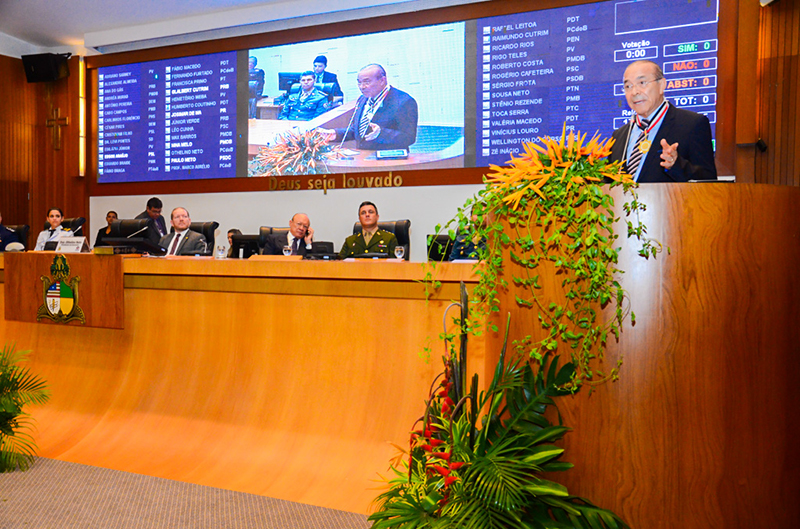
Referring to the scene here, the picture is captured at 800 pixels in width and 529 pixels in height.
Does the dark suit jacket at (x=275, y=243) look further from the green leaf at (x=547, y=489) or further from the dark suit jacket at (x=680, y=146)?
the green leaf at (x=547, y=489)

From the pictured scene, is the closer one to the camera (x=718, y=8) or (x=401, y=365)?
(x=401, y=365)

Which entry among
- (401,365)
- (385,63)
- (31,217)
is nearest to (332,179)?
(385,63)

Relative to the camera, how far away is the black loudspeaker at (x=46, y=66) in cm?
680

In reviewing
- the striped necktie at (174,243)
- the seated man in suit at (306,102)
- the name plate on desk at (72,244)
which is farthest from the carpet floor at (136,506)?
the seated man in suit at (306,102)

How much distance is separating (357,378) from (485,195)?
1.08 meters

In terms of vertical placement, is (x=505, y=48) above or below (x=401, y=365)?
above

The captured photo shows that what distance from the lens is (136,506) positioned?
1.92 metres

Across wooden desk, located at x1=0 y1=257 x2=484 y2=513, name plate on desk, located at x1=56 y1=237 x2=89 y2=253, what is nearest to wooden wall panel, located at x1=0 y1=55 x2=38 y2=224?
name plate on desk, located at x1=56 y1=237 x2=89 y2=253

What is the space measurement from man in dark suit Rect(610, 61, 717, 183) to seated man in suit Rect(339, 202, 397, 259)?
2090mm

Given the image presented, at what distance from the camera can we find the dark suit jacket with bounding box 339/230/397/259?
424 centimetres

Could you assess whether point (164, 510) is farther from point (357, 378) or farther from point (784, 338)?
point (784, 338)

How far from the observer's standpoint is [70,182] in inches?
275

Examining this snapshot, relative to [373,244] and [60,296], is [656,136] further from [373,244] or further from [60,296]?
[60,296]

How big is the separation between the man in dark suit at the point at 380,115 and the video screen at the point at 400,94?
0.01m
